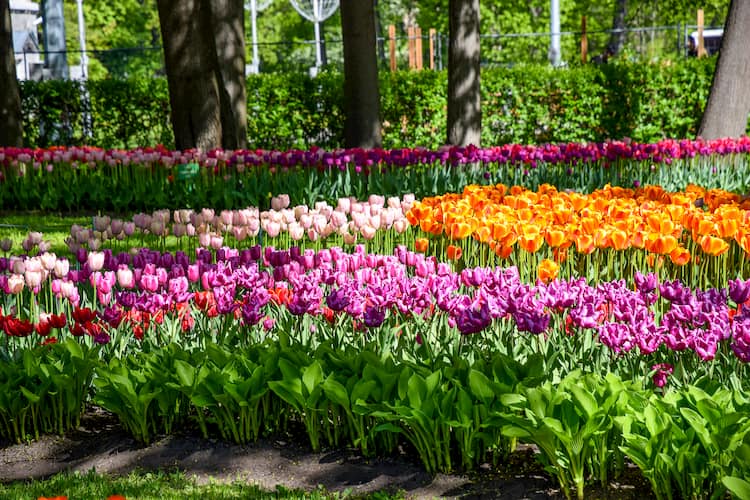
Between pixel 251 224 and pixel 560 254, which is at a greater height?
pixel 251 224

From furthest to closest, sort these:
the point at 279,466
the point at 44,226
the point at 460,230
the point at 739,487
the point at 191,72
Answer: the point at 191,72 < the point at 44,226 < the point at 460,230 < the point at 279,466 < the point at 739,487

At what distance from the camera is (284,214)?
6695 mm

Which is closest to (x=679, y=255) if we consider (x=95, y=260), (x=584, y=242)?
(x=584, y=242)

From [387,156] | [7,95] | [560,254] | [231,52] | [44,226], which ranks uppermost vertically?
[231,52]

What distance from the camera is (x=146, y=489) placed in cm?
390

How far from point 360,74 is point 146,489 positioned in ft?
32.1

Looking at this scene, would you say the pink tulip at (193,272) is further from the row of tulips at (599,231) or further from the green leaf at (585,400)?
the green leaf at (585,400)

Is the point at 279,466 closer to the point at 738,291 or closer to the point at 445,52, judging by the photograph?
the point at 738,291

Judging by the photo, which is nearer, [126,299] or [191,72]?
[126,299]

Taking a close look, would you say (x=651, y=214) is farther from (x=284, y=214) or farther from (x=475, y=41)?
(x=475, y=41)

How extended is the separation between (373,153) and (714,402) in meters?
7.41

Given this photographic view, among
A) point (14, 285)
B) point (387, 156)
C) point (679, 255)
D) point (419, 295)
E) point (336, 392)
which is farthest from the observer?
point (387, 156)

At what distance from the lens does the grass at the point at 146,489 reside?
3816mm

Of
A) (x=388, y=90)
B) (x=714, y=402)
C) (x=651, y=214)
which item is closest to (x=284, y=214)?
(x=651, y=214)
